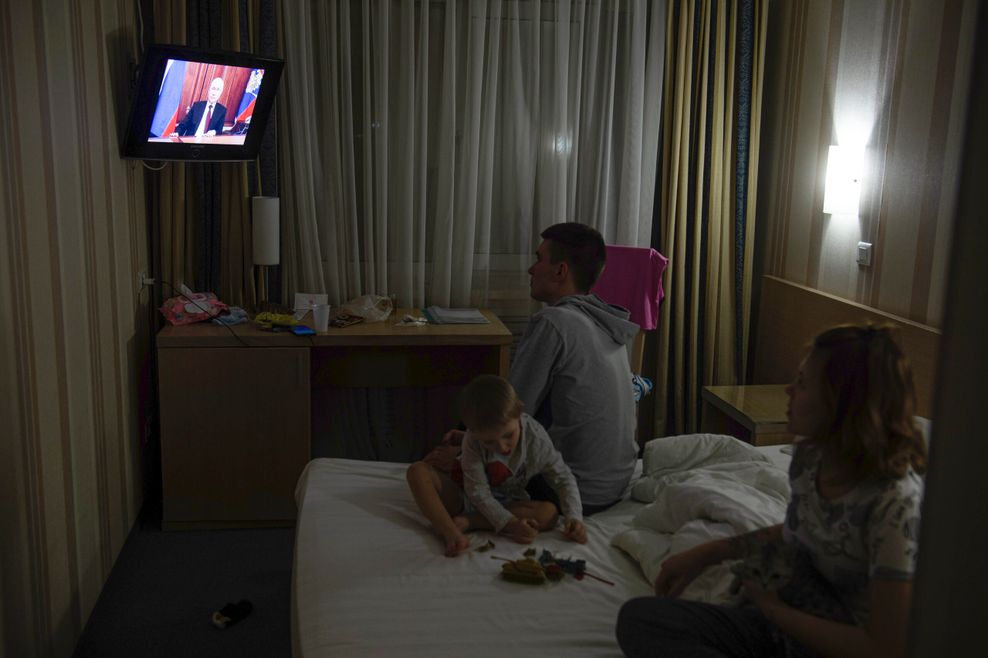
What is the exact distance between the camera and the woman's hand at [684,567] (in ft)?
6.01

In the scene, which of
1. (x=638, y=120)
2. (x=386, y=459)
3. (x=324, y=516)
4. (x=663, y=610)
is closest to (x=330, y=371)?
(x=386, y=459)

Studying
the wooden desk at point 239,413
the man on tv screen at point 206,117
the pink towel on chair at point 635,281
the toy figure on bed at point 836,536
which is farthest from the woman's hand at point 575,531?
the man on tv screen at point 206,117

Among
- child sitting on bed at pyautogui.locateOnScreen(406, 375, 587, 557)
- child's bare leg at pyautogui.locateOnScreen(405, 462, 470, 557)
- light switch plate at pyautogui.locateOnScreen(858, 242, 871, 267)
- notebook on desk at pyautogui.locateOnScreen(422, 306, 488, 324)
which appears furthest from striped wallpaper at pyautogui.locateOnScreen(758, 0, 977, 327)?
child's bare leg at pyautogui.locateOnScreen(405, 462, 470, 557)

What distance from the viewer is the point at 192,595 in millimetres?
3047

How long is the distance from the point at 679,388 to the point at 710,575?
2.52m

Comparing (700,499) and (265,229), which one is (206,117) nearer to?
(265,229)

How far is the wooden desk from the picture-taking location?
344 centimetres

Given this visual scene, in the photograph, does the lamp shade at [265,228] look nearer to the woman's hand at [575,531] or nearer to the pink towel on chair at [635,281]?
the pink towel on chair at [635,281]

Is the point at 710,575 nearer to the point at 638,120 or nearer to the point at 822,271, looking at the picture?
the point at 822,271

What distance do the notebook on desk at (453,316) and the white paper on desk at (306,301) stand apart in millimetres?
448

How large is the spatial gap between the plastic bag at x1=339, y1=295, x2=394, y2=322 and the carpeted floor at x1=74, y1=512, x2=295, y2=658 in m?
0.92

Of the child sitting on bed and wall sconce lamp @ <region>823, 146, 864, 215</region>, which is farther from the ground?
wall sconce lamp @ <region>823, 146, 864, 215</region>

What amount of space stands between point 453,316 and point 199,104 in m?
1.31

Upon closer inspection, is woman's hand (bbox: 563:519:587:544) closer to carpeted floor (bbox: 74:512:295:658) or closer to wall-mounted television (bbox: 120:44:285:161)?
carpeted floor (bbox: 74:512:295:658)
